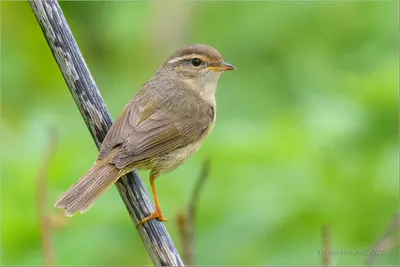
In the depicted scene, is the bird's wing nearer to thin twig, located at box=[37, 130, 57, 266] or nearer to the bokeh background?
the bokeh background

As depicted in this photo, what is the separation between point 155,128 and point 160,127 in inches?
1.5

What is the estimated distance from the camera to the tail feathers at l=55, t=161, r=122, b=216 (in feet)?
12.4

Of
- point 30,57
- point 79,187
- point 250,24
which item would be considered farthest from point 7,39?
point 79,187

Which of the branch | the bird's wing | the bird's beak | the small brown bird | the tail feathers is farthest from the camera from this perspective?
the bird's beak

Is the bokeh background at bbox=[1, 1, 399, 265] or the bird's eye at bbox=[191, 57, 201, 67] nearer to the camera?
the bokeh background at bbox=[1, 1, 399, 265]

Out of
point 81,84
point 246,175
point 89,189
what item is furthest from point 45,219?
point 246,175

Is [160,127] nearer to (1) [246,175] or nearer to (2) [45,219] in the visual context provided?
(1) [246,175]

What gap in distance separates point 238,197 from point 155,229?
4.31ft

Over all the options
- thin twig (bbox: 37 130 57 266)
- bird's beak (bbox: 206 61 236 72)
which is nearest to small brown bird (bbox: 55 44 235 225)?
bird's beak (bbox: 206 61 236 72)

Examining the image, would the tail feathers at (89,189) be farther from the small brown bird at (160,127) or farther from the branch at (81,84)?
the branch at (81,84)

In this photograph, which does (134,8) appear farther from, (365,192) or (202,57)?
(365,192)

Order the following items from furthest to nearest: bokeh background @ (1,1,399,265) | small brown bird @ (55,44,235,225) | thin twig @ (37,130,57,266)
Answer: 1. bokeh background @ (1,1,399,265)
2. small brown bird @ (55,44,235,225)
3. thin twig @ (37,130,57,266)

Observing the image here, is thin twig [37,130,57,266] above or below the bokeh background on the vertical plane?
above

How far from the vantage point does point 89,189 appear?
3.91 metres
